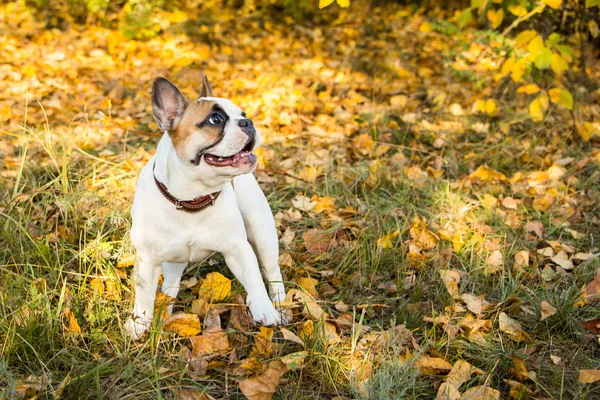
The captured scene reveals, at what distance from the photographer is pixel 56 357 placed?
8.50 ft

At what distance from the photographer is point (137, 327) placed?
2820mm

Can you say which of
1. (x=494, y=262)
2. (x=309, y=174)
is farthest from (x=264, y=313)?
(x=309, y=174)

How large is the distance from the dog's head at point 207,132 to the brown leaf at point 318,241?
1.08 m

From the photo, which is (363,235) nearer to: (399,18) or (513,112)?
(513,112)

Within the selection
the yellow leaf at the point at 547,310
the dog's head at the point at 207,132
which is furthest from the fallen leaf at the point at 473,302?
the dog's head at the point at 207,132

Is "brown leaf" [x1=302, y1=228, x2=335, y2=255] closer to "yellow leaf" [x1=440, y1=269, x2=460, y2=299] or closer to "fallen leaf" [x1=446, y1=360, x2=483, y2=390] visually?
"yellow leaf" [x1=440, y1=269, x2=460, y2=299]

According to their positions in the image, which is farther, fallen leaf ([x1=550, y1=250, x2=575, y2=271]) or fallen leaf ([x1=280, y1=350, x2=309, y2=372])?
fallen leaf ([x1=550, y1=250, x2=575, y2=271])

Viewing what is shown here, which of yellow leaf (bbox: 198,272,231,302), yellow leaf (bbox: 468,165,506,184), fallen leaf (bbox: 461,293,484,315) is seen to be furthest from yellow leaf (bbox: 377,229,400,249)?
yellow leaf (bbox: 468,165,506,184)

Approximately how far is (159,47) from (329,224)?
4.16 metres

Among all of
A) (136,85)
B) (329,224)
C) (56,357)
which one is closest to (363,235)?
(329,224)

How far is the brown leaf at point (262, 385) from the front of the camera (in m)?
2.43

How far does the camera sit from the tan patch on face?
2.64 m

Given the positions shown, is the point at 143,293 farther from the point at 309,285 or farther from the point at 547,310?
the point at 547,310

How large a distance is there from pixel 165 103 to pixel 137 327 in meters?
0.97
